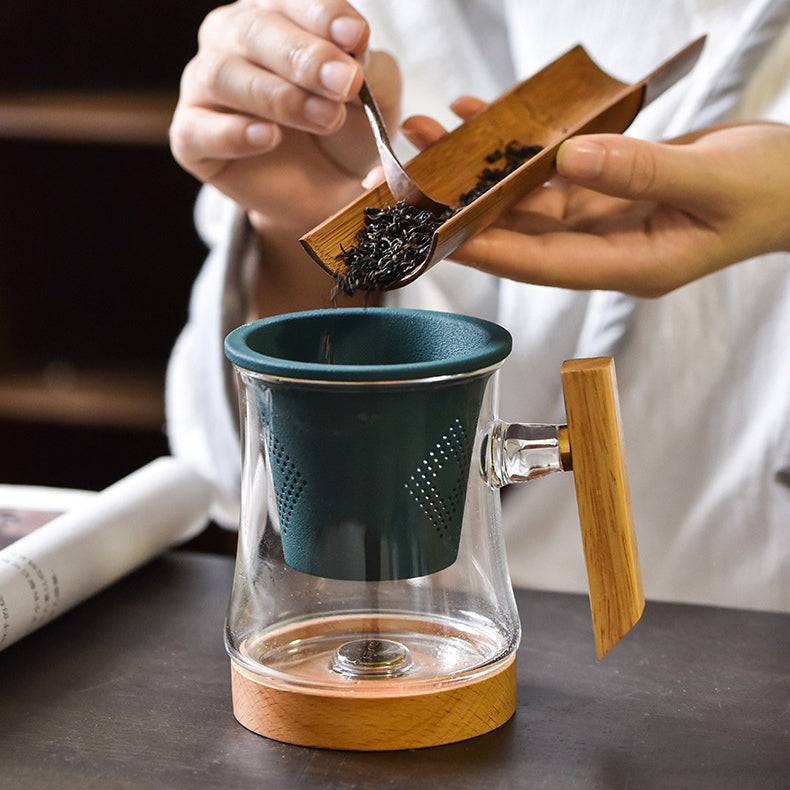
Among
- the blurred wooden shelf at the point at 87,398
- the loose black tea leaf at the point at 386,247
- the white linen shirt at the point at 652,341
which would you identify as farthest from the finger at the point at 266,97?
the blurred wooden shelf at the point at 87,398

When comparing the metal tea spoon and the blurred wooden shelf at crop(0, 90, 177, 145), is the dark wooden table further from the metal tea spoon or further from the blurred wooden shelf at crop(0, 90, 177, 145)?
the blurred wooden shelf at crop(0, 90, 177, 145)

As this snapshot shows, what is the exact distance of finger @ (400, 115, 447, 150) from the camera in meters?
0.82

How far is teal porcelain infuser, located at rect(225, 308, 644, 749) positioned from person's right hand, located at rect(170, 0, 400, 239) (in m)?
0.22

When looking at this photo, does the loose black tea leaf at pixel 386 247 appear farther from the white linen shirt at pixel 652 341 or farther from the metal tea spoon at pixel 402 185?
the white linen shirt at pixel 652 341

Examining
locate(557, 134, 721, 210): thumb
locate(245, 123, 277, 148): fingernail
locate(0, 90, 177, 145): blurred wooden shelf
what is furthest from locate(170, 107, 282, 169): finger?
locate(0, 90, 177, 145): blurred wooden shelf

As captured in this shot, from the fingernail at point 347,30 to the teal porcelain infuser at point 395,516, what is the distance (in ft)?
0.75

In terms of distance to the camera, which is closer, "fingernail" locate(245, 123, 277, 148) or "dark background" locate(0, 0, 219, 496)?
"fingernail" locate(245, 123, 277, 148)

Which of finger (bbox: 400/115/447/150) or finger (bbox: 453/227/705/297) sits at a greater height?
finger (bbox: 400/115/447/150)

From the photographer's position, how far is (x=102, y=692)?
0.59 metres

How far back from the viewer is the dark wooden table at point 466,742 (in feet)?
1.70

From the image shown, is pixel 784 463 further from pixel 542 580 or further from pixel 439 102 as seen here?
pixel 439 102

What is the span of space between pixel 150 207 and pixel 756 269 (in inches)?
42.0

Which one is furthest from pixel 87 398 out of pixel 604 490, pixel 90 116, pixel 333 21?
pixel 604 490

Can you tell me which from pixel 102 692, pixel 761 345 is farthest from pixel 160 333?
pixel 102 692
